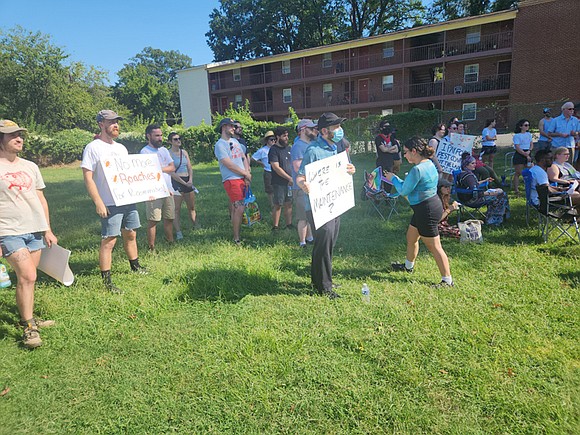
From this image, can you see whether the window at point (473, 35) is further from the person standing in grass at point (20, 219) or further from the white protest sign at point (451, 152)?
the person standing in grass at point (20, 219)

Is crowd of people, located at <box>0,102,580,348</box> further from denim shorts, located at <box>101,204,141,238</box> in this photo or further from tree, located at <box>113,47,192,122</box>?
tree, located at <box>113,47,192,122</box>

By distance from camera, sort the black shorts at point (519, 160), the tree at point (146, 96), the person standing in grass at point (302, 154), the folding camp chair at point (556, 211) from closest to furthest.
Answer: the person standing in grass at point (302, 154), the folding camp chair at point (556, 211), the black shorts at point (519, 160), the tree at point (146, 96)

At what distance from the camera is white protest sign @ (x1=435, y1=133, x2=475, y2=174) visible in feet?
26.9

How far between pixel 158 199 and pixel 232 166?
4.27 feet

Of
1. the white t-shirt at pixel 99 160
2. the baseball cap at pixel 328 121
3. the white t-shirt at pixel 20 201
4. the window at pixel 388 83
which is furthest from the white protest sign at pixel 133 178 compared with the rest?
the window at pixel 388 83

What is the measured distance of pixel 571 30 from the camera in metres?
25.4

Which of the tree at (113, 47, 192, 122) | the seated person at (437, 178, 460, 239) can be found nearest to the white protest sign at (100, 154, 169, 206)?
the seated person at (437, 178, 460, 239)

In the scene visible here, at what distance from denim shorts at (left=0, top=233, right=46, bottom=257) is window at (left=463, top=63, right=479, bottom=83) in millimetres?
33522

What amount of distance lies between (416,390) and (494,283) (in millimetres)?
2443

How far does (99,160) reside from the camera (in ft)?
14.7

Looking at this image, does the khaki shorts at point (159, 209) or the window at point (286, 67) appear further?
the window at point (286, 67)

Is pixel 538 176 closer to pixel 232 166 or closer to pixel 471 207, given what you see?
pixel 471 207

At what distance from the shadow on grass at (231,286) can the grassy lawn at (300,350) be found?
3 centimetres

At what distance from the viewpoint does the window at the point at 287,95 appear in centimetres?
3947
